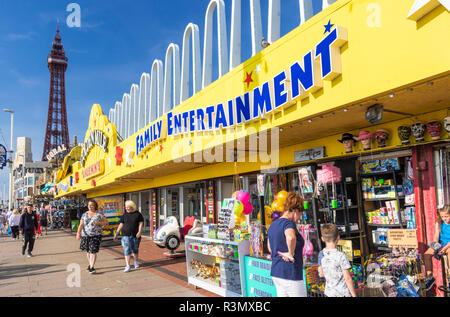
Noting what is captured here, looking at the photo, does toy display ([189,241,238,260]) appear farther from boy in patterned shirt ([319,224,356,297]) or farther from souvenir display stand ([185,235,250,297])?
boy in patterned shirt ([319,224,356,297])

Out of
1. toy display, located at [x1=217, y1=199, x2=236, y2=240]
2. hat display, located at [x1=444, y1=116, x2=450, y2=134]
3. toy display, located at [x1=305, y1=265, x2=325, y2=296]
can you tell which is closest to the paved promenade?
toy display, located at [x1=217, y1=199, x2=236, y2=240]

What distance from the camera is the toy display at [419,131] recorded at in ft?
16.9

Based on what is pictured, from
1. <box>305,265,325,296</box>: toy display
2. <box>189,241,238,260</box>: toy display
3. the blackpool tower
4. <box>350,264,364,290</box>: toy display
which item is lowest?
<box>350,264,364,290</box>: toy display

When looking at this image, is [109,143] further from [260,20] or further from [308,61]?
[308,61]

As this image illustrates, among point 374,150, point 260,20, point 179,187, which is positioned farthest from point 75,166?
point 374,150

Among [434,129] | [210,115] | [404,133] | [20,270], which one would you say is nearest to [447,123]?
[434,129]

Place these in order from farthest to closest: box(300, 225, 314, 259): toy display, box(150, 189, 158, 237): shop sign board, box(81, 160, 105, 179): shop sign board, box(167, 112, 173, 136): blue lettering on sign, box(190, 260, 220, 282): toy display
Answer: box(81, 160, 105, 179): shop sign board, box(150, 189, 158, 237): shop sign board, box(167, 112, 173, 136): blue lettering on sign, box(300, 225, 314, 259): toy display, box(190, 260, 220, 282): toy display

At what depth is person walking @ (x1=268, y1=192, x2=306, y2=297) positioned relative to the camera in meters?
3.43

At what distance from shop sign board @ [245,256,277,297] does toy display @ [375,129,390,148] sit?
9.97 ft

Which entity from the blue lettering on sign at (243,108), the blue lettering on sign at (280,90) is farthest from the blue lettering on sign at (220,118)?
the blue lettering on sign at (280,90)

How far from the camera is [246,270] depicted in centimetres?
502

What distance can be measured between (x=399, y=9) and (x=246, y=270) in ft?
13.2

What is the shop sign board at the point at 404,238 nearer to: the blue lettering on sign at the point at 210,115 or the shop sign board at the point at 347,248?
the shop sign board at the point at 347,248

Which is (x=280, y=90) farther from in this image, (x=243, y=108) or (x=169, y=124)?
(x=169, y=124)
